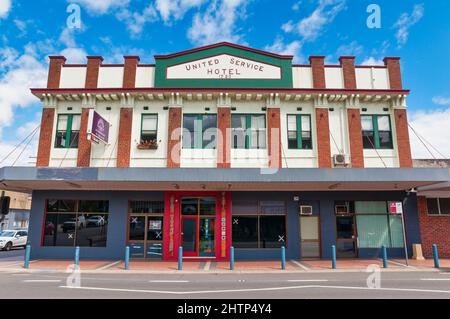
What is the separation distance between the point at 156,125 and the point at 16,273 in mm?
9821

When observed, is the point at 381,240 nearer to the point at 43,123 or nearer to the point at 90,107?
the point at 90,107

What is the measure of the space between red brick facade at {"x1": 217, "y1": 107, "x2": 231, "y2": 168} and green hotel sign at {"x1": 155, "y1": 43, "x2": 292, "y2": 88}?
64.4 inches

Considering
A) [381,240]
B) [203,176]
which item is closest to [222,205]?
[203,176]

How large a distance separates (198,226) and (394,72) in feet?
49.1

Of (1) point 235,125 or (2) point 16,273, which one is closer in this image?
(2) point 16,273

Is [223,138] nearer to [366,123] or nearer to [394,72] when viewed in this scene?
[366,123]

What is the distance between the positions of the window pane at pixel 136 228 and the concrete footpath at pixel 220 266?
5.05 ft

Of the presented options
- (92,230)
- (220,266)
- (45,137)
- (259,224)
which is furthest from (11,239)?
(259,224)

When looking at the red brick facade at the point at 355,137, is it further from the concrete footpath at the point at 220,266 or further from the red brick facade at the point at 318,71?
the concrete footpath at the point at 220,266

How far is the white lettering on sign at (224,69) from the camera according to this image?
62.3 ft

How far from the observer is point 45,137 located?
18281 mm

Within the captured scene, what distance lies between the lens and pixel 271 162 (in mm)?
17922

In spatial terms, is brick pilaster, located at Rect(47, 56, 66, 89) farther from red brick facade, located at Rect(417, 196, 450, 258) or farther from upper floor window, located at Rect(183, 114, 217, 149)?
red brick facade, located at Rect(417, 196, 450, 258)

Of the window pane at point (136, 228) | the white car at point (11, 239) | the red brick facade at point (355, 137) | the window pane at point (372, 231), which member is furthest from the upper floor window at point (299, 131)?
the white car at point (11, 239)
